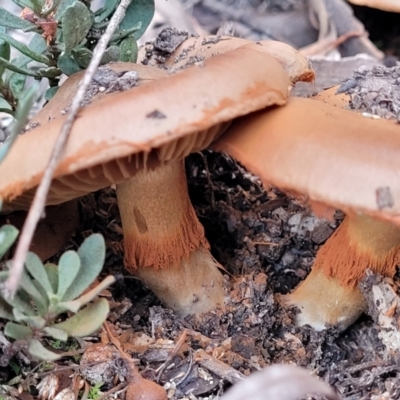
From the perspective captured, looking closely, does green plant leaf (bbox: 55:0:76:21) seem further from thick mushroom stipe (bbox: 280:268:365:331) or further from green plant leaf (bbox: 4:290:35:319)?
thick mushroom stipe (bbox: 280:268:365:331)

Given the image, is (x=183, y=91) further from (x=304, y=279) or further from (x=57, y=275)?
(x=304, y=279)

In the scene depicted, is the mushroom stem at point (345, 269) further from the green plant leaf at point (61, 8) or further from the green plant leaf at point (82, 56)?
the green plant leaf at point (61, 8)

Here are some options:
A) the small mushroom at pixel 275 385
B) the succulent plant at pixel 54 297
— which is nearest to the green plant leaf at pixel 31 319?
the succulent plant at pixel 54 297

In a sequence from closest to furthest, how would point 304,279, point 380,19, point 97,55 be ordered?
point 97,55 < point 304,279 < point 380,19

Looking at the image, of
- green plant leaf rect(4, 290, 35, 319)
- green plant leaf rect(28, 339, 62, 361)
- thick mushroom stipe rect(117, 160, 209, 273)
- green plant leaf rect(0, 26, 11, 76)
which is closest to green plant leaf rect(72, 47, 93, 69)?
green plant leaf rect(0, 26, 11, 76)

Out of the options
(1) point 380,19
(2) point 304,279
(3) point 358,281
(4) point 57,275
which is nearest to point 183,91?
(4) point 57,275
